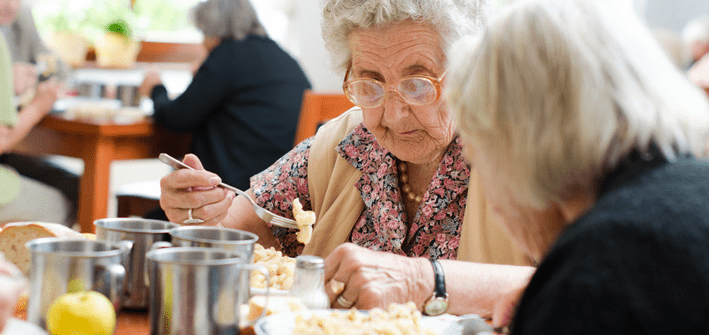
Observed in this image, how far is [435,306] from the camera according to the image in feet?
3.83

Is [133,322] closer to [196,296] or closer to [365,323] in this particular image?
[196,296]

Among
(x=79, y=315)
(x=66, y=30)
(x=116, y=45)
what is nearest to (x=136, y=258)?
(x=79, y=315)

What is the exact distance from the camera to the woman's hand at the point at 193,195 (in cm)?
150

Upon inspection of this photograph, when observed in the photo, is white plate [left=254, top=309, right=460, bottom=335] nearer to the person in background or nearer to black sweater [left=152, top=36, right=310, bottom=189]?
black sweater [left=152, top=36, right=310, bottom=189]

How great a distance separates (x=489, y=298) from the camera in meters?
1.20

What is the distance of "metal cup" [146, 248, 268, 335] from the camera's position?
0.89 metres

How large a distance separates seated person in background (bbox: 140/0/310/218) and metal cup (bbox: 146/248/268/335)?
250cm

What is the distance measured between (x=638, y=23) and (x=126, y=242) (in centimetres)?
77

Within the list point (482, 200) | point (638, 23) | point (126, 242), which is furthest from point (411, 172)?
point (638, 23)

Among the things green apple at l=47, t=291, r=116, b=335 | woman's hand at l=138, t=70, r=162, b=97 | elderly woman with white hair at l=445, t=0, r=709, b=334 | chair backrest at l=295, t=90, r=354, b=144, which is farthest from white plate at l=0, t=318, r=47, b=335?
woman's hand at l=138, t=70, r=162, b=97

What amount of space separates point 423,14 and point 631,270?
3.20ft

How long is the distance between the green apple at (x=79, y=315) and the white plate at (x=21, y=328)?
2 centimetres

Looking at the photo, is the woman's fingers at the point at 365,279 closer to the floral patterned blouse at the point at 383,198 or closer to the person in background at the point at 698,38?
the floral patterned blouse at the point at 383,198

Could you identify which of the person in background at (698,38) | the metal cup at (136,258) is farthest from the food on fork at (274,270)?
the person in background at (698,38)
